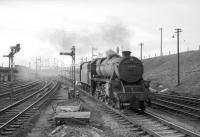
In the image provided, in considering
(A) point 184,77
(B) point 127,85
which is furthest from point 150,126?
(A) point 184,77

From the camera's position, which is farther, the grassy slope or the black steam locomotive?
the grassy slope

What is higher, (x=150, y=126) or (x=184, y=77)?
(x=184, y=77)

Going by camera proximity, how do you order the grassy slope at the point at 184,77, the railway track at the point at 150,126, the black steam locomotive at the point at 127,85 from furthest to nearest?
the grassy slope at the point at 184,77
the black steam locomotive at the point at 127,85
the railway track at the point at 150,126

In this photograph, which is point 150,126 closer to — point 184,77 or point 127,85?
point 127,85

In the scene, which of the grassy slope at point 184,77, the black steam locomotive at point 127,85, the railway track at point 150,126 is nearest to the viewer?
the railway track at point 150,126

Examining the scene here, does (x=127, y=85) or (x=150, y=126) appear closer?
(x=150, y=126)

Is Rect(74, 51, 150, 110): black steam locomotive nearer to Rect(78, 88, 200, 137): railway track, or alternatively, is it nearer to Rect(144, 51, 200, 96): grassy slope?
Rect(78, 88, 200, 137): railway track

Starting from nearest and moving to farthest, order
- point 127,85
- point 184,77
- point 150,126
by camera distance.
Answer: point 150,126 → point 127,85 → point 184,77

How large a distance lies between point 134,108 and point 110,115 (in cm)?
271


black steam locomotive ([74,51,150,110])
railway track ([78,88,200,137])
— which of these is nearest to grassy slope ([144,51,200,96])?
black steam locomotive ([74,51,150,110])

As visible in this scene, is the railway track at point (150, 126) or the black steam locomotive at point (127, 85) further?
the black steam locomotive at point (127, 85)

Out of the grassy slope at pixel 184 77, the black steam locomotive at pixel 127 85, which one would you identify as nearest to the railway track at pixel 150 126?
the black steam locomotive at pixel 127 85

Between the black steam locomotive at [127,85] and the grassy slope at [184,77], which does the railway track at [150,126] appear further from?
the grassy slope at [184,77]

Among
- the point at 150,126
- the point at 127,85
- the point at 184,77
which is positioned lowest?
the point at 150,126
